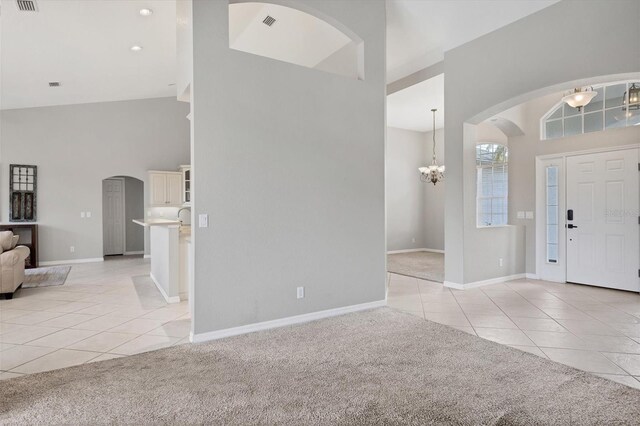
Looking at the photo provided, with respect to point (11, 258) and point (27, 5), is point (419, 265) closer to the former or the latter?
point (11, 258)

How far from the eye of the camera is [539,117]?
19.7ft

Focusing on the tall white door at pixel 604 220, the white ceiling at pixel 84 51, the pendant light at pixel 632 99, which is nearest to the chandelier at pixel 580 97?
the pendant light at pixel 632 99

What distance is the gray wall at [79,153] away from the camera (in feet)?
25.3

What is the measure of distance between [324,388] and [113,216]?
9.51 m

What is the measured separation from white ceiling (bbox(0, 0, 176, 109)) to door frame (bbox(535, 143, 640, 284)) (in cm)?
619

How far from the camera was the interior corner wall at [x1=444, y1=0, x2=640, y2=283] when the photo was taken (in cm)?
358

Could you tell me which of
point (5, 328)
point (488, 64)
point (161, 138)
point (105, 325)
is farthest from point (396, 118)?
point (5, 328)

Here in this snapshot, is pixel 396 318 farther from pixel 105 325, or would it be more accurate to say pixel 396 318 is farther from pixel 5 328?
pixel 5 328

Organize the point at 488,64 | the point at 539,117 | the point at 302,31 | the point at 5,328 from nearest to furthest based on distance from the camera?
1. the point at 5,328
2. the point at 488,64
3. the point at 302,31
4. the point at 539,117

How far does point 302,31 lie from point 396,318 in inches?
171

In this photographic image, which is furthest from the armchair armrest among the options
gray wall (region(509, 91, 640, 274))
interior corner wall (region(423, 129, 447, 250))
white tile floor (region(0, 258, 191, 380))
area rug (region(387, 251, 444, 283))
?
interior corner wall (region(423, 129, 447, 250))

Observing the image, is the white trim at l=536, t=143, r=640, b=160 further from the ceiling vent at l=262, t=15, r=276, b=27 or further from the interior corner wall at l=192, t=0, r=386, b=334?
the ceiling vent at l=262, t=15, r=276, b=27

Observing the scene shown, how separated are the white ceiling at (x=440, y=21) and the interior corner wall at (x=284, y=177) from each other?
75 cm

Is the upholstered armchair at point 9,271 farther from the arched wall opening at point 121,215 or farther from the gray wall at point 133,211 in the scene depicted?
the gray wall at point 133,211
